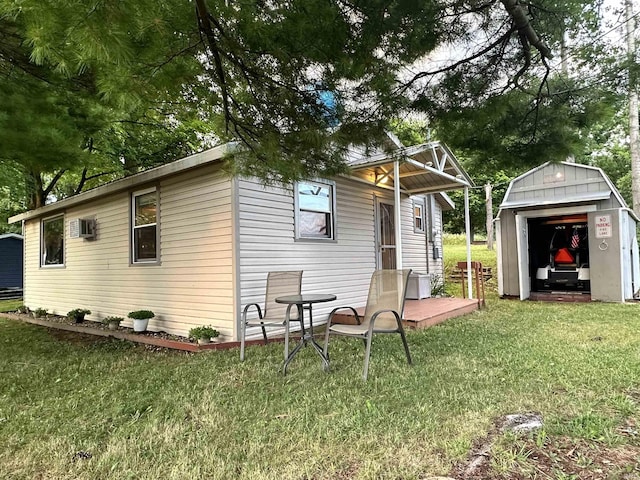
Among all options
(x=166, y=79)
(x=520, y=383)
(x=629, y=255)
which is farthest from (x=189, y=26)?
(x=629, y=255)

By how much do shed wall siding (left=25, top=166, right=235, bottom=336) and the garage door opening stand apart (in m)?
7.62

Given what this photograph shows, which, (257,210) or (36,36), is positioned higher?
(36,36)

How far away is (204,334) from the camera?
5.17 metres

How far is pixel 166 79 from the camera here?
119 inches

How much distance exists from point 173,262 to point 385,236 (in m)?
4.21

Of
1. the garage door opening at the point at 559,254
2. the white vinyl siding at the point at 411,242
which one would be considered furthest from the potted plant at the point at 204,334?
the garage door opening at the point at 559,254

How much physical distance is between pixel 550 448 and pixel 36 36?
4.02 m

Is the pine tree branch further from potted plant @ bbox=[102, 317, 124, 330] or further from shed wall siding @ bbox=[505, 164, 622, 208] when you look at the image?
potted plant @ bbox=[102, 317, 124, 330]

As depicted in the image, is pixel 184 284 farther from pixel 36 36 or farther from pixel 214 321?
pixel 36 36

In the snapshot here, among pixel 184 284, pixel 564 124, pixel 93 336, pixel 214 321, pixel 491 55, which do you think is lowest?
pixel 93 336

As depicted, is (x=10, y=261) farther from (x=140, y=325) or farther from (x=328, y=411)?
(x=328, y=411)

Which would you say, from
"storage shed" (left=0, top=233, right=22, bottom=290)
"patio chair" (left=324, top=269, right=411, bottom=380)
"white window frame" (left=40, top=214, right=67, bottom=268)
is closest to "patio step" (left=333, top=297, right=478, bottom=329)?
"patio chair" (left=324, top=269, right=411, bottom=380)

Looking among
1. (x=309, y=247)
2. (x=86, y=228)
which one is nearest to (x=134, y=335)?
(x=86, y=228)

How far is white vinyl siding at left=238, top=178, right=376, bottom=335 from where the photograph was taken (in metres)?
5.39
